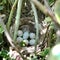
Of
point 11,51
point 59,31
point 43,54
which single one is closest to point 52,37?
point 43,54

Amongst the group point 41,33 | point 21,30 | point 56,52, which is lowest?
point 56,52

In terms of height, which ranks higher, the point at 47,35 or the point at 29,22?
the point at 29,22

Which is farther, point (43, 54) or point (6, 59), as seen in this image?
point (43, 54)

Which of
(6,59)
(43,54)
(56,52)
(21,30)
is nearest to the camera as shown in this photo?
(56,52)

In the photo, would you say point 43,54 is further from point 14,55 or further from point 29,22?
point 29,22

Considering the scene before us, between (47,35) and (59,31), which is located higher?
(47,35)

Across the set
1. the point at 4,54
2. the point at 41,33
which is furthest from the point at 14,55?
the point at 41,33

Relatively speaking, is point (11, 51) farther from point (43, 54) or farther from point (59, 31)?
point (59, 31)

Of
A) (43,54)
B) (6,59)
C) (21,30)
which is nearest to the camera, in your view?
(6,59)

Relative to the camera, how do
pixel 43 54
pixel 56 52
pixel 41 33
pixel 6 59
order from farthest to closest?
pixel 41 33 → pixel 43 54 → pixel 6 59 → pixel 56 52
